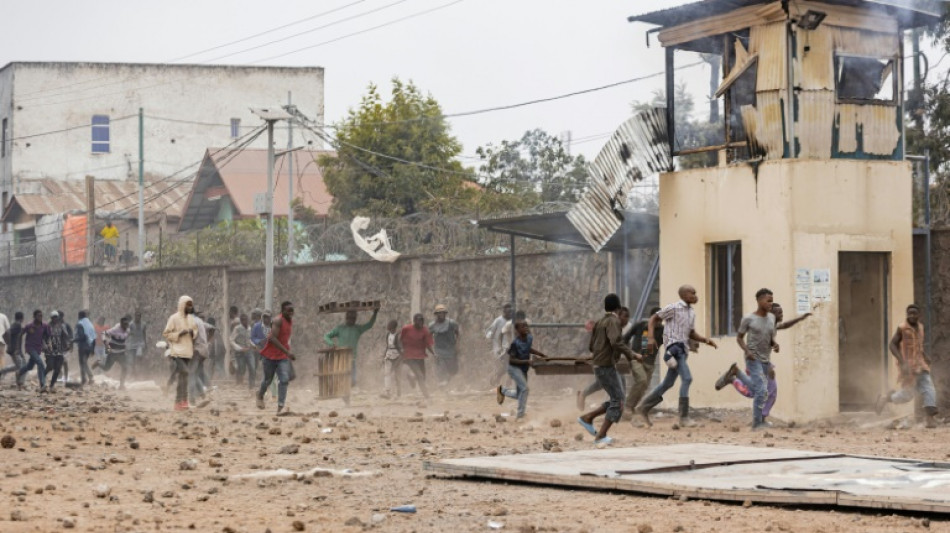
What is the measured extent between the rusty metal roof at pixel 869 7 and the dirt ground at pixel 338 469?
16.4ft

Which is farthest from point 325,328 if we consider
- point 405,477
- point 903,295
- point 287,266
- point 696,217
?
point 405,477

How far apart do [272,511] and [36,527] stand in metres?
1.64

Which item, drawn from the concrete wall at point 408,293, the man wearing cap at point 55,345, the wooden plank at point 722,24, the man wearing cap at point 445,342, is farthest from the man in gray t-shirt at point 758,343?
the man wearing cap at point 55,345

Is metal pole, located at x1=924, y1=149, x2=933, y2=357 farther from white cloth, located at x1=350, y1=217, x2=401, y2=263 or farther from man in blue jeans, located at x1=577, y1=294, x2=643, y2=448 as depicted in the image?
white cloth, located at x1=350, y1=217, x2=401, y2=263

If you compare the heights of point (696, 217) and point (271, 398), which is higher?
point (696, 217)

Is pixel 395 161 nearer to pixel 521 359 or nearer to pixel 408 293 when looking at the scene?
pixel 408 293

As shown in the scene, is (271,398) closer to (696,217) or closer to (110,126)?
(696,217)

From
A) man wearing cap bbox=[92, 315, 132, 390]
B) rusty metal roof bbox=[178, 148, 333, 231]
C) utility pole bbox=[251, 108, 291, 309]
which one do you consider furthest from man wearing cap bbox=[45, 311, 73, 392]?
rusty metal roof bbox=[178, 148, 333, 231]

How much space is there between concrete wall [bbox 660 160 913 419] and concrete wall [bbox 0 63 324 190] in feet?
143

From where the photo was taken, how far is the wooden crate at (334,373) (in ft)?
71.4

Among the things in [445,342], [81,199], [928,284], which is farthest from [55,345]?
[81,199]

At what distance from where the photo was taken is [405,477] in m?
12.1

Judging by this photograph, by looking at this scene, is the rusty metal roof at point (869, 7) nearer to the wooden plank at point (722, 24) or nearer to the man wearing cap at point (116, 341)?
the wooden plank at point (722, 24)

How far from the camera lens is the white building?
59.1 m
